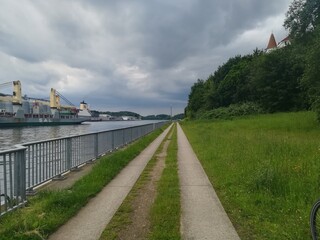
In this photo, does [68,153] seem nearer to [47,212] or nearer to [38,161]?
[38,161]

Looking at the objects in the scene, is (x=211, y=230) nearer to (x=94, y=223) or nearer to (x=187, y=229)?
(x=187, y=229)

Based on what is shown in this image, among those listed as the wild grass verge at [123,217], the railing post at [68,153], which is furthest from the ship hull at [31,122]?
the wild grass verge at [123,217]

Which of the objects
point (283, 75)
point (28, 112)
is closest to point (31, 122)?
point (28, 112)

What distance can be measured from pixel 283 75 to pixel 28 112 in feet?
228

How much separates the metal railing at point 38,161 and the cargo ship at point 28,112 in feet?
238

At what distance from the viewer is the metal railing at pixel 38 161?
632 cm

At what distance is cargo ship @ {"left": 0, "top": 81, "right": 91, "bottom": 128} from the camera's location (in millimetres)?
86438

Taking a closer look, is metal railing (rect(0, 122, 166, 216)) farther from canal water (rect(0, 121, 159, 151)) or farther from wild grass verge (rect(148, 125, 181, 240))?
wild grass verge (rect(148, 125, 181, 240))

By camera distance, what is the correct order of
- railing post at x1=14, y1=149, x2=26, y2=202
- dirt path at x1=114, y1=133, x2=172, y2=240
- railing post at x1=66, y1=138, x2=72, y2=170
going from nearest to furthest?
dirt path at x1=114, y1=133, x2=172, y2=240 < railing post at x1=14, y1=149, x2=26, y2=202 < railing post at x1=66, y1=138, x2=72, y2=170

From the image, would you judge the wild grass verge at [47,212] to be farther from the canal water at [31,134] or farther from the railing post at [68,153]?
the canal water at [31,134]

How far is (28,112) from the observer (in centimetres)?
10012

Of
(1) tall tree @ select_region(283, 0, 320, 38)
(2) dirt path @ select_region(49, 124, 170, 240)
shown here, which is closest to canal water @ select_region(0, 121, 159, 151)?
(2) dirt path @ select_region(49, 124, 170, 240)

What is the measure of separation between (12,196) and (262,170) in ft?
17.5

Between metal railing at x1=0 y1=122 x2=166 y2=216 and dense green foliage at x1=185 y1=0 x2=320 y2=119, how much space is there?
751 inches
